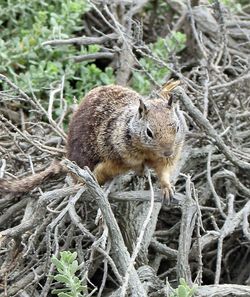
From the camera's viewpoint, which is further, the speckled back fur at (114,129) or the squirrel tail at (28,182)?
the squirrel tail at (28,182)

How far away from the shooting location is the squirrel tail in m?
3.52

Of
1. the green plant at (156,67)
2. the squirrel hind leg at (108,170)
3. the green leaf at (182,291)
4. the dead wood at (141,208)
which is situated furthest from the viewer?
the green plant at (156,67)

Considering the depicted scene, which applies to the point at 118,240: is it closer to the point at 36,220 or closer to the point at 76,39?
the point at 36,220

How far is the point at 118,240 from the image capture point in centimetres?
288

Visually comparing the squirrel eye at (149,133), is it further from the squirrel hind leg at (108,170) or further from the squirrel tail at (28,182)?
the squirrel tail at (28,182)

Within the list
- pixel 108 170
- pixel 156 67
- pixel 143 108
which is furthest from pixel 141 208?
pixel 156 67

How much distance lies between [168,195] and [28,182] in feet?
2.10

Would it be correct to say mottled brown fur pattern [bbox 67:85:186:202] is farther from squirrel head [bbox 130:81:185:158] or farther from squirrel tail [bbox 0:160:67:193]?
squirrel tail [bbox 0:160:67:193]

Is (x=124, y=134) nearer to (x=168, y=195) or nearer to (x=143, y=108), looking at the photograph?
(x=143, y=108)

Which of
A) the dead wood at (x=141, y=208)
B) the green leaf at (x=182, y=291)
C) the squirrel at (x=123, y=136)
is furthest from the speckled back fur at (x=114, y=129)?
the green leaf at (x=182, y=291)

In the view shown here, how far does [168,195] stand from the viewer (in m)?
3.25

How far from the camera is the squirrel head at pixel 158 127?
10.6 ft

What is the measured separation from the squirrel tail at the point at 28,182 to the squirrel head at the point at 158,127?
418mm

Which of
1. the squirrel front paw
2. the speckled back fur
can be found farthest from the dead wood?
the speckled back fur
